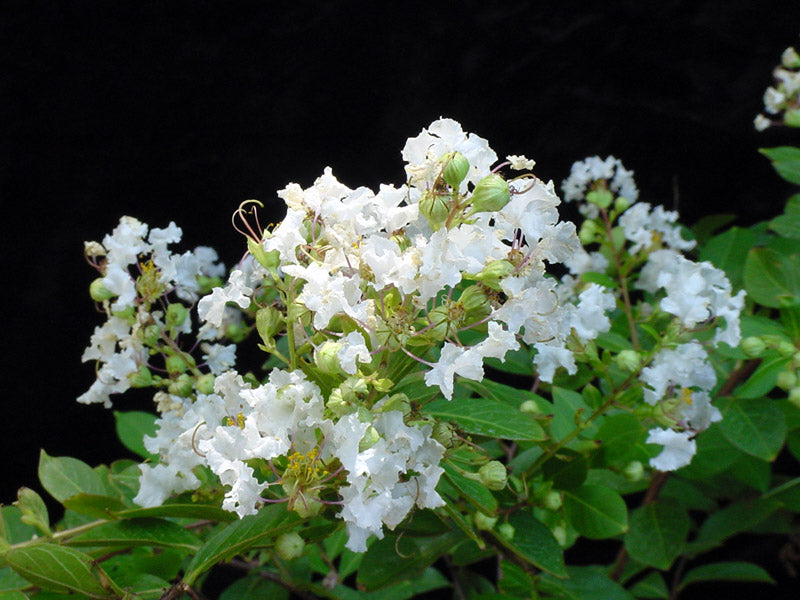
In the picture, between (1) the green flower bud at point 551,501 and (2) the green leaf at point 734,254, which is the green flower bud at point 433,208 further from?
(2) the green leaf at point 734,254

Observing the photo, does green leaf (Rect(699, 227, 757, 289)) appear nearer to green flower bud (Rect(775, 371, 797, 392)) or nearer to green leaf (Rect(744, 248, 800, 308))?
green leaf (Rect(744, 248, 800, 308))

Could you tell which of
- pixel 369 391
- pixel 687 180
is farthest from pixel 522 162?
pixel 687 180

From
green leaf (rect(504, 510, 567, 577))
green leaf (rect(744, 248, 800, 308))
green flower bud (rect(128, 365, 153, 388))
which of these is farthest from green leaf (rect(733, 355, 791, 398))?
green flower bud (rect(128, 365, 153, 388))

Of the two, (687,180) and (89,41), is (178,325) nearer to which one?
(89,41)

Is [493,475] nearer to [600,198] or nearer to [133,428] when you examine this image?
[600,198]

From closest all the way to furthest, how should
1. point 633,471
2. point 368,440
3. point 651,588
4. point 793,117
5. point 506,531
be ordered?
point 368,440, point 506,531, point 633,471, point 793,117, point 651,588

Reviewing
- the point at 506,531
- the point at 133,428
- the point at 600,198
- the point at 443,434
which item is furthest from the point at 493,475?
the point at 133,428
